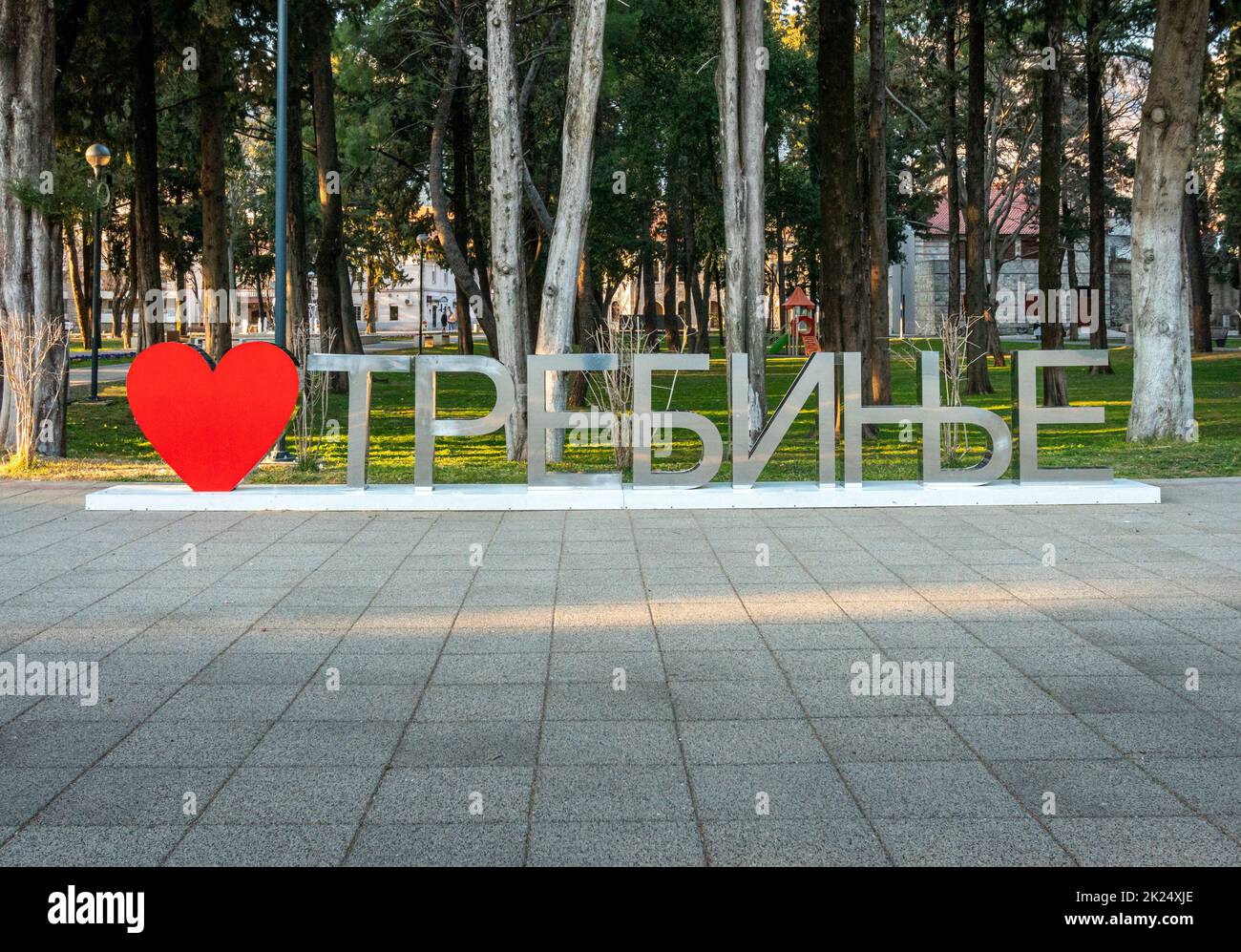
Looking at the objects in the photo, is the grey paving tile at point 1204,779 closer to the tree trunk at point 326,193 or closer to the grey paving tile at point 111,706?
the grey paving tile at point 111,706

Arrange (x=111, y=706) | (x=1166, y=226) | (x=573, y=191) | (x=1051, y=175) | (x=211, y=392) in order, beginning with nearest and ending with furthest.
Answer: (x=111, y=706), (x=211, y=392), (x=573, y=191), (x=1166, y=226), (x=1051, y=175)

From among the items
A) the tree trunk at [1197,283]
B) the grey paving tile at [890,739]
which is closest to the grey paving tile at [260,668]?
the grey paving tile at [890,739]

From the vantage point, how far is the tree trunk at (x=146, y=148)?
23.4 m

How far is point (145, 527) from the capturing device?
1182 cm

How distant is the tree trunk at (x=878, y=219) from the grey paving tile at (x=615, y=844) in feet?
56.8

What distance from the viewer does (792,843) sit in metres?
4.67

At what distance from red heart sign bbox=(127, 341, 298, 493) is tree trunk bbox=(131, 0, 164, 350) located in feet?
41.0

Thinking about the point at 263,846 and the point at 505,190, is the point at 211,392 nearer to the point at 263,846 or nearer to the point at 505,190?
the point at 505,190

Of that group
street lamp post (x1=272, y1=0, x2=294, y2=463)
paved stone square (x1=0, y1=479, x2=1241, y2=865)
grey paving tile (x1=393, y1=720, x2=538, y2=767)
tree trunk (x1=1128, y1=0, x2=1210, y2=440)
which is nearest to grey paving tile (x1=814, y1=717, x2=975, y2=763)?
paved stone square (x1=0, y1=479, x2=1241, y2=865)

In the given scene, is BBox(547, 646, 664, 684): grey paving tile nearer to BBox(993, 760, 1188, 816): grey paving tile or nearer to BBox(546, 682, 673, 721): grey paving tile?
BBox(546, 682, 673, 721): grey paving tile

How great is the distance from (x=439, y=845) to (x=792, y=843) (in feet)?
4.00

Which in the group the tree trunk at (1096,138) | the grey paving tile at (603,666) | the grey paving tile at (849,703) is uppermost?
the tree trunk at (1096,138)

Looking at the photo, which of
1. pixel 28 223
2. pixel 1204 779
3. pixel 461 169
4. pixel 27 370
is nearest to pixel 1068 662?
pixel 1204 779
